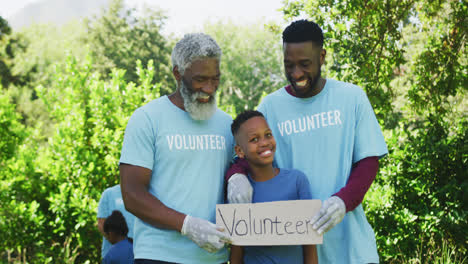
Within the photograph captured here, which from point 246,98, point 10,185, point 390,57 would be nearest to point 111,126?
point 10,185

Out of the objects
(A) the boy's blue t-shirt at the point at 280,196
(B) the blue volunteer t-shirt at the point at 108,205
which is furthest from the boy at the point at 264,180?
(B) the blue volunteer t-shirt at the point at 108,205

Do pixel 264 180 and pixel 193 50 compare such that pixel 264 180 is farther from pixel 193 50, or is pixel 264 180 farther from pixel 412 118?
pixel 412 118

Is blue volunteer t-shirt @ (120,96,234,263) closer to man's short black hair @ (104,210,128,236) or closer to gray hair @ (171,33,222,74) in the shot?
gray hair @ (171,33,222,74)

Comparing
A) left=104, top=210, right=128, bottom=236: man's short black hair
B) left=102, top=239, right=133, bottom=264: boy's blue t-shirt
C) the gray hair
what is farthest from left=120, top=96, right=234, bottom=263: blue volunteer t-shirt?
left=104, top=210, right=128, bottom=236: man's short black hair

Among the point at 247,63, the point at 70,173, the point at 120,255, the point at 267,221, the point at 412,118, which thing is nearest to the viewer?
the point at 267,221

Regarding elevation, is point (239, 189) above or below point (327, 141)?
below

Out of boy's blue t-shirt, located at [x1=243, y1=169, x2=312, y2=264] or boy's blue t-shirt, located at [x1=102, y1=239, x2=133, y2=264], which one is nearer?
boy's blue t-shirt, located at [x1=243, y1=169, x2=312, y2=264]

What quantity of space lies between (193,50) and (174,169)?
582mm

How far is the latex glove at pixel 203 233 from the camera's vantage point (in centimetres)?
201

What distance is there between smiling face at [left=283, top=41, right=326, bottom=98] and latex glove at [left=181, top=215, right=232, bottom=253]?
0.85 meters

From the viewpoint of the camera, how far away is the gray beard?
2.21m

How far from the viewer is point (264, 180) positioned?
2314 mm

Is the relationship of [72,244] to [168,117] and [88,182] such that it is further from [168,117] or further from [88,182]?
[168,117]

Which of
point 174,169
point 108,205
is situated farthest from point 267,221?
point 108,205
